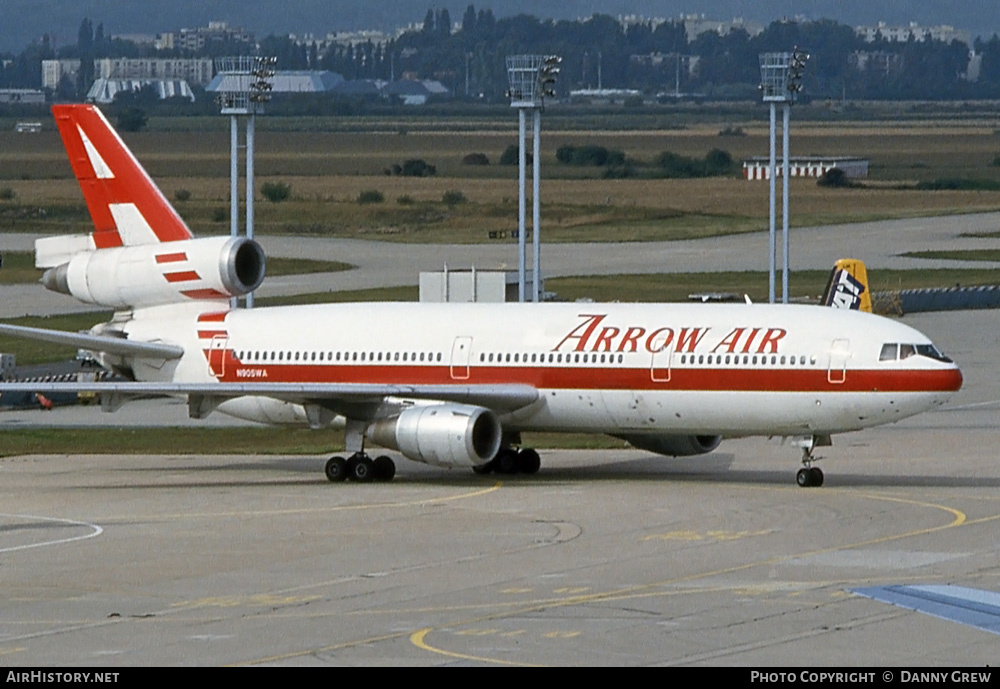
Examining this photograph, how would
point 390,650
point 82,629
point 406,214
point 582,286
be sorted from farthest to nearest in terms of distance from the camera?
1. point 406,214
2. point 582,286
3. point 82,629
4. point 390,650

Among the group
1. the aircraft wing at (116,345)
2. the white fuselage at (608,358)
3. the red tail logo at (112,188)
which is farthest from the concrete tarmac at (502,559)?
the red tail logo at (112,188)

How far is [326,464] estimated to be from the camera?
46.7 m

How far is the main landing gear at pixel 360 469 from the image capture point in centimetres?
4484

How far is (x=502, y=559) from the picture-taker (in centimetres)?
3338

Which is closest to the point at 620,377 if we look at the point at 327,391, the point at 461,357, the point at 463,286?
the point at 461,357

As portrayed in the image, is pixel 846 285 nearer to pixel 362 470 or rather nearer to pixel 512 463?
pixel 512 463

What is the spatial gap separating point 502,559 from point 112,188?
63.8ft

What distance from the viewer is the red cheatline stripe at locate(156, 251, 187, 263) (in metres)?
47.8

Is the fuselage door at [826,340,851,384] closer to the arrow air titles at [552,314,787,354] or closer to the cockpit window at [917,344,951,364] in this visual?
the arrow air titles at [552,314,787,354]

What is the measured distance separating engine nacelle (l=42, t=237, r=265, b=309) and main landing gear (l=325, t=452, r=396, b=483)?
18.7 ft

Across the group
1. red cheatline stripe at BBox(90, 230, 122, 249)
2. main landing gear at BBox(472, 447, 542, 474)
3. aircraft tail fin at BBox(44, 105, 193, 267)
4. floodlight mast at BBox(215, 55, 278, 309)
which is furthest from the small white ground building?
main landing gear at BBox(472, 447, 542, 474)

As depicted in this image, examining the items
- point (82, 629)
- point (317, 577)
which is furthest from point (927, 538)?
point (82, 629)
